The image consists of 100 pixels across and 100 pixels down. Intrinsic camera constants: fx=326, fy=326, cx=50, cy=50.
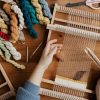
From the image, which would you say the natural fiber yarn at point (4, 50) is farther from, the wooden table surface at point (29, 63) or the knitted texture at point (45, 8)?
the knitted texture at point (45, 8)

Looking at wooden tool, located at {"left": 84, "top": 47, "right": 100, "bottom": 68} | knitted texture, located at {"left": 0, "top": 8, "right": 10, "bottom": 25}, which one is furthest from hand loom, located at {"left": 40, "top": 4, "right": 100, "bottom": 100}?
knitted texture, located at {"left": 0, "top": 8, "right": 10, "bottom": 25}

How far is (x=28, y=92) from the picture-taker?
101 cm

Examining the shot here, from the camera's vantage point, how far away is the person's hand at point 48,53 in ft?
3.41

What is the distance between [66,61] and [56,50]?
48 millimetres

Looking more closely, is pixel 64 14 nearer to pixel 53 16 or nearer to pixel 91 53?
pixel 53 16

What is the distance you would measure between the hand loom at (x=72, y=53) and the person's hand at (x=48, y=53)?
0.06 ft

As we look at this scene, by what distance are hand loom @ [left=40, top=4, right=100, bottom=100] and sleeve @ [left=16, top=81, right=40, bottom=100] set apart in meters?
0.04

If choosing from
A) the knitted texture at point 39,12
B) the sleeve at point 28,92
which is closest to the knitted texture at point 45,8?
the knitted texture at point 39,12

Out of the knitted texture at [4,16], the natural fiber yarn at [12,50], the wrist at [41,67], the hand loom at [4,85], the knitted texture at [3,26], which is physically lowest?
the hand loom at [4,85]

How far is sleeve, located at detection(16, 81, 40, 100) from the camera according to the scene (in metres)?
1.01

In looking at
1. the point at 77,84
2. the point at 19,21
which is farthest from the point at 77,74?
the point at 19,21

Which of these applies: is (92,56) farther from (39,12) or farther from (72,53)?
(39,12)

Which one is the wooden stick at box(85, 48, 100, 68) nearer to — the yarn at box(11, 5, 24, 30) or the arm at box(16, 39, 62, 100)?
the arm at box(16, 39, 62, 100)

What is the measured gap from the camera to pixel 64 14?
1.06 m
